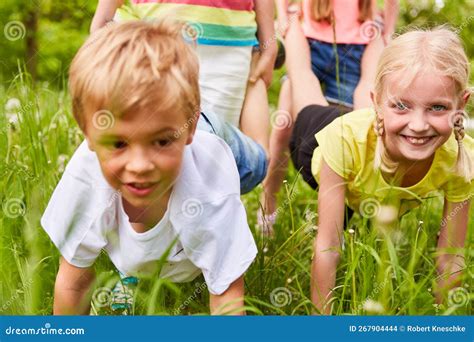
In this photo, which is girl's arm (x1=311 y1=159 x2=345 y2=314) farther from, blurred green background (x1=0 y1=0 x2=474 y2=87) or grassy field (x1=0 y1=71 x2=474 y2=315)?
blurred green background (x1=0 y1=0 x2=474 y2=87)

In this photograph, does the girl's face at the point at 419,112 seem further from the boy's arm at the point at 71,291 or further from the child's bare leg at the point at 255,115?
the boy's arm at the point at 71,291

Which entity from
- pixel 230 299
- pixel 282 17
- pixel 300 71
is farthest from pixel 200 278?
pixel 282 17

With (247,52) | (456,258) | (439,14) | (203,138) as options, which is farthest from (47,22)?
(456,258)

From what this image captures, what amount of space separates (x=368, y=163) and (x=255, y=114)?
0.28 m

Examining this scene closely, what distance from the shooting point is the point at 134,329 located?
1178 millimetres

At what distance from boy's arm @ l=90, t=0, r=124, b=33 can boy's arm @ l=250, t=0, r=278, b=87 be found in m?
0.28

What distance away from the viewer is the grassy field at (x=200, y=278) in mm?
1252

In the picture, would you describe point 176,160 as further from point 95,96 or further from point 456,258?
point 456,258

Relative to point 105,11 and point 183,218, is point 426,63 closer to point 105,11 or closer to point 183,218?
point 183,218

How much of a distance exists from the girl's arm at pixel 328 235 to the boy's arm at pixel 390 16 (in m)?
0.45

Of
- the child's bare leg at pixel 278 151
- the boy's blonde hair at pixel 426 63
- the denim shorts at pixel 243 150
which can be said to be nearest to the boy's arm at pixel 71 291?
the denim shorts at pixel 243 150

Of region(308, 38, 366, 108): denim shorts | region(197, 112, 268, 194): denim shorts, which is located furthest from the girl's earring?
region(308, 38, 366, 108): denim shorts

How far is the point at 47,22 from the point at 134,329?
0.83 meters

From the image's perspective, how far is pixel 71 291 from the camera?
4.20 feet
